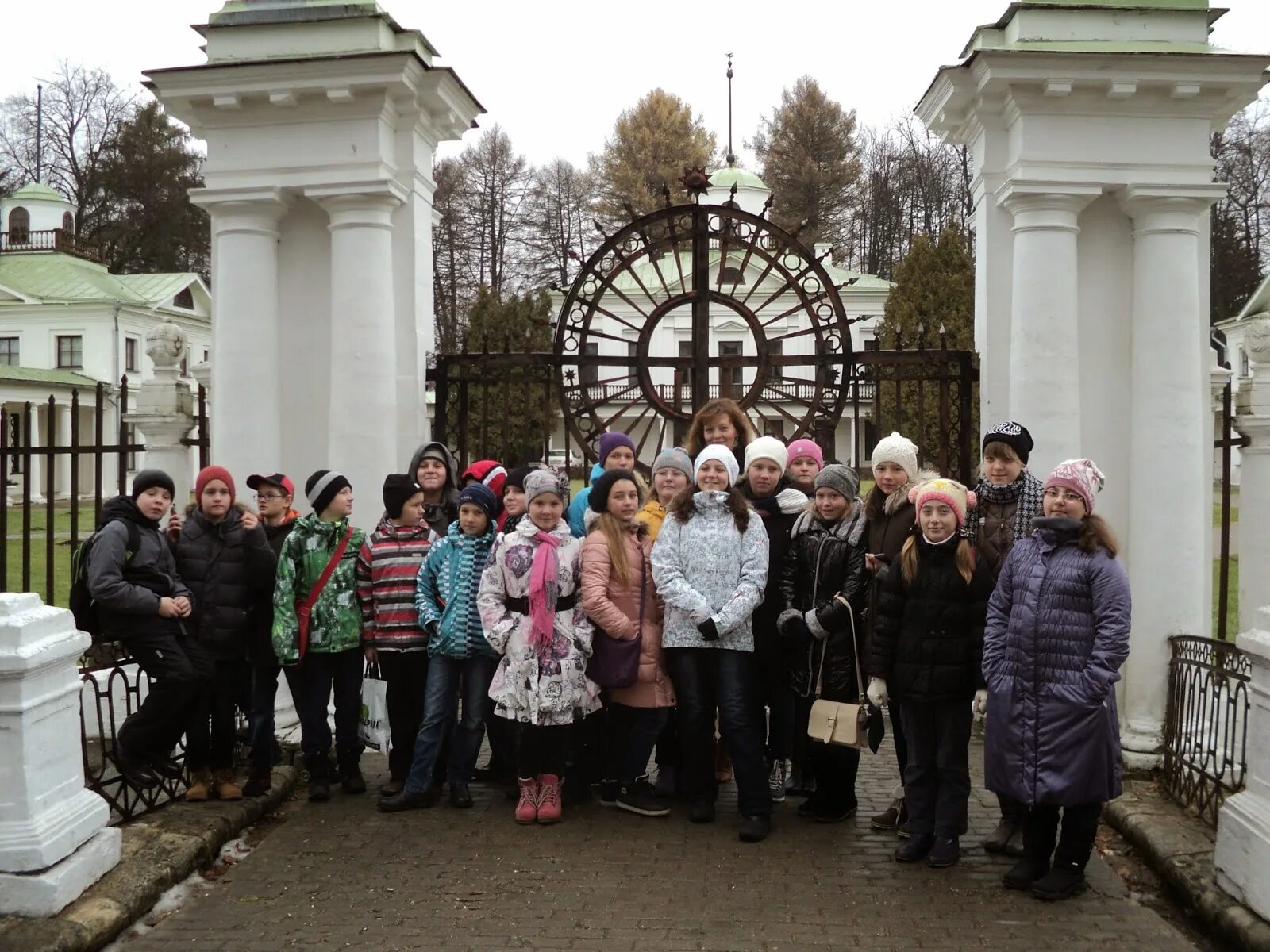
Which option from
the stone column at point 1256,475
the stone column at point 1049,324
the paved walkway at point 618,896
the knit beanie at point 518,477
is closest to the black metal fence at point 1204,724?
the paved walkway at point 618,896

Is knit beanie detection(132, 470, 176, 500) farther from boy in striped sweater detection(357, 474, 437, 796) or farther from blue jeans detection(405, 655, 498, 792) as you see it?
blue jeans detection(405, 655, 498, 792)

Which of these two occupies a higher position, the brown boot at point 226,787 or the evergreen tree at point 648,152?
the evergreen tree at point 648,152

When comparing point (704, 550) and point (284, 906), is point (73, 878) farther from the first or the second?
point (704, 550)

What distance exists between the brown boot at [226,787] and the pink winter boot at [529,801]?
1362mm

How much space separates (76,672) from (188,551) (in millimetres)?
909

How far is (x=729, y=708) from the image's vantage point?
5.03m

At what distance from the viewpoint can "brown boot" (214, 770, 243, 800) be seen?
543 cm

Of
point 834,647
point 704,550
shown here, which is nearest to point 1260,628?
point 834,647

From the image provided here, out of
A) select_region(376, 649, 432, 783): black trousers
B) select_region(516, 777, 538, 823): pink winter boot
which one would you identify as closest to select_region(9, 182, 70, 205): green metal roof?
select_region(376, 649, 432, 783): black trousers

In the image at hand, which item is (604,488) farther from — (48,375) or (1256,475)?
(48,375)

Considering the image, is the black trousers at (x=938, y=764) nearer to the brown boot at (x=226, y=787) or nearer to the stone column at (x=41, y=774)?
the brown boot at (x=226, y=787)

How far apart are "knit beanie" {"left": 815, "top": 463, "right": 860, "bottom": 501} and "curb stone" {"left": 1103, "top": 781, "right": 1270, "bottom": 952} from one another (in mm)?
1928

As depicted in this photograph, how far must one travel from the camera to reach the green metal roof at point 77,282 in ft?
111

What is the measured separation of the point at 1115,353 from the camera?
6.67 m
